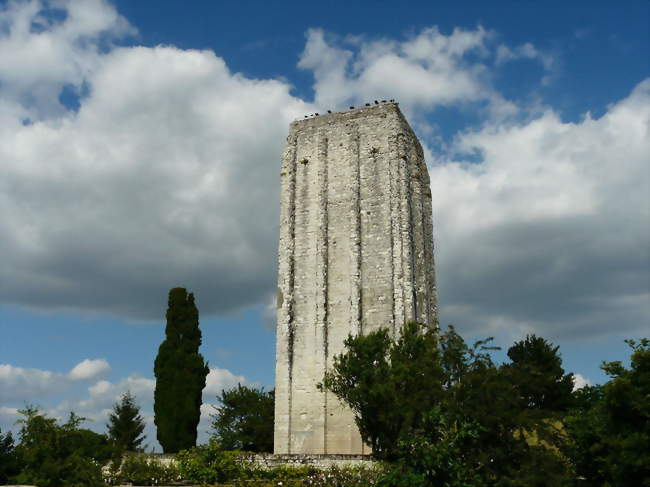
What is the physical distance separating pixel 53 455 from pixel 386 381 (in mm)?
10662

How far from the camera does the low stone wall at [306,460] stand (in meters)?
23.2

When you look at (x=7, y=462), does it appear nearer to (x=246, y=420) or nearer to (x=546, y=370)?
(x=246, y=420)

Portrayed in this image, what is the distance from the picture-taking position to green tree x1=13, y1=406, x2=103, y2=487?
18.2m

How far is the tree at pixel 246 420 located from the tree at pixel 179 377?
250 cm

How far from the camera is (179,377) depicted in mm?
33094

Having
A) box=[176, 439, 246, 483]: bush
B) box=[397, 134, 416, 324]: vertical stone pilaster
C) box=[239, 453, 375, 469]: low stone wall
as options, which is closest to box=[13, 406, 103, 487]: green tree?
box=[176, 439, 246, 483]: bush

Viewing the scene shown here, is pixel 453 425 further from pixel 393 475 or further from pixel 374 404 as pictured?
pixel 374 404

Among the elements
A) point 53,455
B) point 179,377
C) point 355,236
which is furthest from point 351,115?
point 53,455

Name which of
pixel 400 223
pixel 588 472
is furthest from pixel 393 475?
pixel 400 223

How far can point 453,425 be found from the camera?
16406 millimetres

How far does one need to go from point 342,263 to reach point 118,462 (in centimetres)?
1357

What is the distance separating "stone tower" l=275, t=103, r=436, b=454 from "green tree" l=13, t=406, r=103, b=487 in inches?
499

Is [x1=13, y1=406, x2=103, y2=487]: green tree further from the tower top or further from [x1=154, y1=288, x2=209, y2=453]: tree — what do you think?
the tower top

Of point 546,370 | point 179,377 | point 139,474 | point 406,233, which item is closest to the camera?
point 139,474
